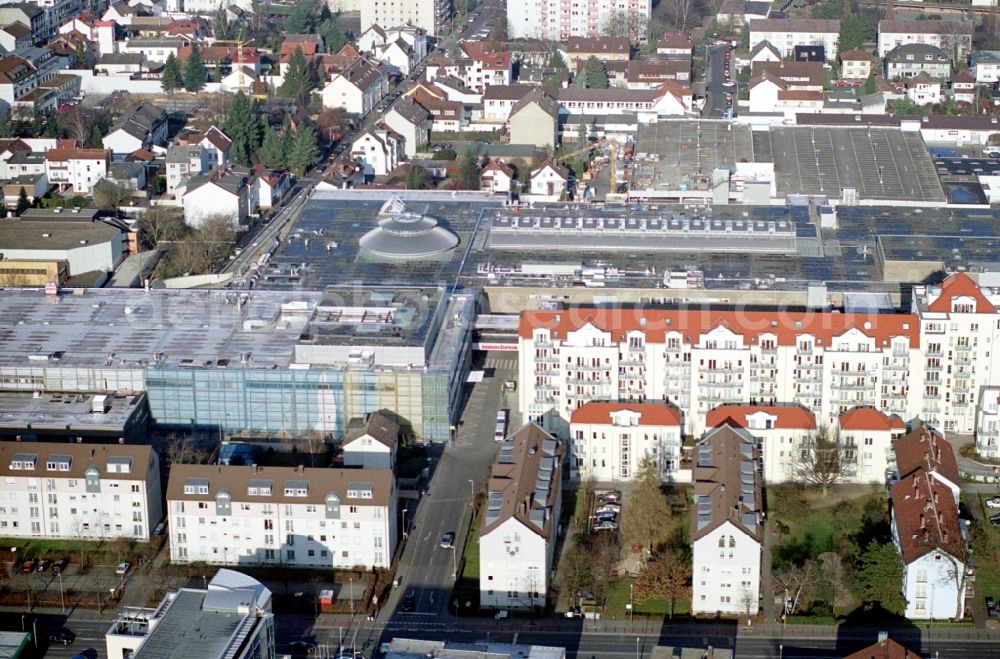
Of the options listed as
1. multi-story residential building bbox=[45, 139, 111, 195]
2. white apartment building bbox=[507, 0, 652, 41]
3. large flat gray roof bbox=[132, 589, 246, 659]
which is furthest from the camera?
white apartment building bbox=[507, 0, 652, 41]

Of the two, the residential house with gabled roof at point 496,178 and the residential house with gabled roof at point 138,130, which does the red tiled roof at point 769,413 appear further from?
the residential house with gabled roof at point 138,130

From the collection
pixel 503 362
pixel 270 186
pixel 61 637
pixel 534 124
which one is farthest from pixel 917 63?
pixel 61 637

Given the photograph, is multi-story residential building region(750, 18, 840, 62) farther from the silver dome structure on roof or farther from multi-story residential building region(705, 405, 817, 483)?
multi-story residential building region(705, 405, 817, 483)

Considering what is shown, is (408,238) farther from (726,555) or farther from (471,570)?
(726,555)

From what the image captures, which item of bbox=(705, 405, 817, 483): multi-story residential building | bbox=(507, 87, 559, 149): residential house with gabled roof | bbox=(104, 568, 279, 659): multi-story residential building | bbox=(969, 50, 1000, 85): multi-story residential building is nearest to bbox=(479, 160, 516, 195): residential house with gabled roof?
bbox=(507, 87, 559, 149): residential house with gabled roof

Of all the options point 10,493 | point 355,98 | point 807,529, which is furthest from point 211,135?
point 807,529
